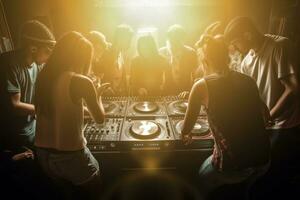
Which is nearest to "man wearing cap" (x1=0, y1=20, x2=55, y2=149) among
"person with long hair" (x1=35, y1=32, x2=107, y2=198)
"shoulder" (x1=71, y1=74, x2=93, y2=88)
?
"person with long hair" (x1=35, y1=32, x2=107, y2=198)

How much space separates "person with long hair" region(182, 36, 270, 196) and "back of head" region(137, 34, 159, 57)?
82.7 inches

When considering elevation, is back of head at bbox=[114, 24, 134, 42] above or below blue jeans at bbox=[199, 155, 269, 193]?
above

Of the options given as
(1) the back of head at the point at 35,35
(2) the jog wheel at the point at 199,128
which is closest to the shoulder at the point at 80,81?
(1) the back of head at the point at 35,35

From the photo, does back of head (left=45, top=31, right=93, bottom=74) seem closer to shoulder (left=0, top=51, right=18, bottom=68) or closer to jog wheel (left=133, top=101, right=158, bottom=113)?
shoulder (left=0, top=51, right=18, bottom=68)

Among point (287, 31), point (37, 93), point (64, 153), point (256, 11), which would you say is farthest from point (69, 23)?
point (287, 31)

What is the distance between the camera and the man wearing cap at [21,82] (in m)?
3.25

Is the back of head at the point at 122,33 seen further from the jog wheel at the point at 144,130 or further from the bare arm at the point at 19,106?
the bare arm at the point at 19,106

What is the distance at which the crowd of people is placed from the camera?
2.58 meters

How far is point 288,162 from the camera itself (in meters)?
3.79

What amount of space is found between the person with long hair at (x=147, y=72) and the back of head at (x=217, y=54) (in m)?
2.18

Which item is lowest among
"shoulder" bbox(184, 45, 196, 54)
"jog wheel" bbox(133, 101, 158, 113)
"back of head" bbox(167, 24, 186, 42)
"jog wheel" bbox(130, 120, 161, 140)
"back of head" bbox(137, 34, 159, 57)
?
"jog wheel" bbox(130, 120, 161, 140)

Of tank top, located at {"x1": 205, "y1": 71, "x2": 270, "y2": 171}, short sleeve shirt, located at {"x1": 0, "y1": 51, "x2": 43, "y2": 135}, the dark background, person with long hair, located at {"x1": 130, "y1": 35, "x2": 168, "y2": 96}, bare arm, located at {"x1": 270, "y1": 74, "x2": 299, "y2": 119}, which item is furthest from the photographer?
person with long hair, located at {"x1": 130, "y1": 35, "x2": 168, "y2": 96}

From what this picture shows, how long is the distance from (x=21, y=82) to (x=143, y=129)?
1.61 metres

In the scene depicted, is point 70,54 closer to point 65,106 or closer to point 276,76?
point 65,106
